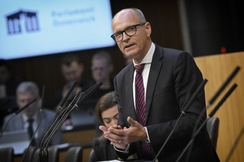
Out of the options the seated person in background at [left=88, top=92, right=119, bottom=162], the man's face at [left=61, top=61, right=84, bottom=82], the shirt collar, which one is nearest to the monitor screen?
the man's face at [left=61, top=61, right=84, bottom=82]

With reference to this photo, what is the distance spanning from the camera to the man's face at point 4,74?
5884 mm

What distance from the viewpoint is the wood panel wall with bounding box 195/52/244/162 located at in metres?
2.57

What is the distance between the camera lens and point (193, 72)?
169 centimetres

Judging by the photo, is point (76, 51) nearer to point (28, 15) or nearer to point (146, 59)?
point (28, 15)

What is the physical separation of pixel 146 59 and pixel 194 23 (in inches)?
103

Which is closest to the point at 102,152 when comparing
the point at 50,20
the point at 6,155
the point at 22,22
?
the point at 6,155

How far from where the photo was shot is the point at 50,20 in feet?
19.6

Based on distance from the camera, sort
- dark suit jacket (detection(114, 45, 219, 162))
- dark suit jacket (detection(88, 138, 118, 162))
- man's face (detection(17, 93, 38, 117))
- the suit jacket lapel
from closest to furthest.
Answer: dark suit jacket (detection(114, 45, 219, 162)) → the suit jacket lapel → dark suit jacket (detection(88, 138, 118, 162)) → man's face (detection(17, 93, 38, 117))

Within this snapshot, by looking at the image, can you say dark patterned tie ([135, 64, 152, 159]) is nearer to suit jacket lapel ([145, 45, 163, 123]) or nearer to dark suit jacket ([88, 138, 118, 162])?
suit jacket lapel ([145, 45, 163, 123])

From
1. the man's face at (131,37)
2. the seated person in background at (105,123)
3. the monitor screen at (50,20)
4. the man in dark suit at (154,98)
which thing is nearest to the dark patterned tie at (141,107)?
the man in dark suit at (154,98)

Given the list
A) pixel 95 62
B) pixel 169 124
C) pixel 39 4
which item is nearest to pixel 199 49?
pixel 95 62

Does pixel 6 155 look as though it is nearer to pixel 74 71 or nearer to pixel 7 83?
pixel 74 71

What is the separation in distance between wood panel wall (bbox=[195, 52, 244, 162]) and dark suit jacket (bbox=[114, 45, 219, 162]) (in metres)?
0.97

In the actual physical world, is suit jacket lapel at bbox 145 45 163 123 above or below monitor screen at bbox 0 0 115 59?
below
